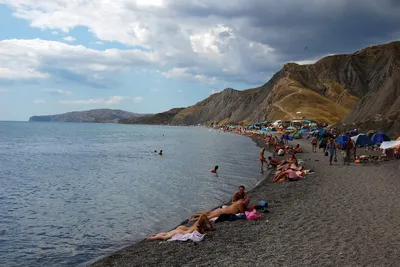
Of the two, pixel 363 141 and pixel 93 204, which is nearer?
pixel 93 204

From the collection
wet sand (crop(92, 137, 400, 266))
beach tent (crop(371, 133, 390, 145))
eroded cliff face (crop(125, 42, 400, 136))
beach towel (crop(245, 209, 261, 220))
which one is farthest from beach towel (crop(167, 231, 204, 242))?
eroded cliff face (crop(125, 42, 400, 136))

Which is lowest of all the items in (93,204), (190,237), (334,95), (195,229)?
(93,204)

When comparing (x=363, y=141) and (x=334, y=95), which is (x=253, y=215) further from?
(x=334, y=95)

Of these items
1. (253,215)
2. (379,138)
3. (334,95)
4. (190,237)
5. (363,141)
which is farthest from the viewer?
(334,95)

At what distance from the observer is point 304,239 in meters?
10.5

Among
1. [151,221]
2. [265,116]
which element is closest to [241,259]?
[151,221]

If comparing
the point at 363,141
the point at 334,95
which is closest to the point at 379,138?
the point at 363,141

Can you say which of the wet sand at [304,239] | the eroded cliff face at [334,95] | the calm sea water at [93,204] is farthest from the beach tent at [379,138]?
the wet sand at [304,239]

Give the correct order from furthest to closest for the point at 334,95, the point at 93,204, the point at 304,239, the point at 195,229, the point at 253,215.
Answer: the point at 334,95 < the point at 93,204 < the point at 253,215 < the point at 195,229 < the point at 304,239

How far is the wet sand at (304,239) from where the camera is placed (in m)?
8.99

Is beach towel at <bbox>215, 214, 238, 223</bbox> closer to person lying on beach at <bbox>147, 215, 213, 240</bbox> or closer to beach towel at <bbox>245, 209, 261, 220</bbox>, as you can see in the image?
beach towel at <bbox>245, 209, 261, 220</bbox>

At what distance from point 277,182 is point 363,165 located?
7.50 meters

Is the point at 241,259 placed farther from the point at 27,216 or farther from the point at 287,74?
the point at 287,74

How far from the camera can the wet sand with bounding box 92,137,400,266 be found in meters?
8.99
